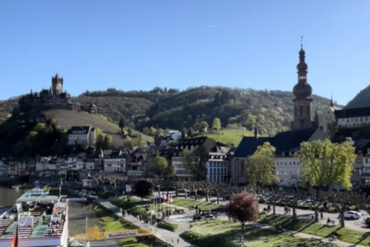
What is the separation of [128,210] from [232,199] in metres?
36.5

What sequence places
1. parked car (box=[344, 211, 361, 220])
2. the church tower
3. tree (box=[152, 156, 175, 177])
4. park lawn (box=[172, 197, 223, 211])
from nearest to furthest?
parked car (box=[344, 211, 361, 220]), park lawn (box=[172, 197, 223, 211]), the church tower, tree (box=[152, 156, 175, 177])

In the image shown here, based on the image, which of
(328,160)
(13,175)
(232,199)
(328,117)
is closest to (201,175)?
(328,117)

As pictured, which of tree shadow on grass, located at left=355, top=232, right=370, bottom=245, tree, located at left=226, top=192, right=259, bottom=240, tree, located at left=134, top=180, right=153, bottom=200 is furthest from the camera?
tree, located at left=134, top=180, right=153, bottom=200

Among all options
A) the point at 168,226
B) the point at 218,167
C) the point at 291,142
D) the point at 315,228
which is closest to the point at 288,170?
the point at 291,142

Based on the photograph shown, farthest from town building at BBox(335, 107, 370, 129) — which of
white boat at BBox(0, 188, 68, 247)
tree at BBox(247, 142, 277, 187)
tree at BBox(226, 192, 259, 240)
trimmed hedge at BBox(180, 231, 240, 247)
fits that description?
white boat at BBox(0, 188, 68, 247)

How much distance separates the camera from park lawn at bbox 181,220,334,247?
4685 centimetres

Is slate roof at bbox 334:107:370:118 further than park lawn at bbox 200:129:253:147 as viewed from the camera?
No

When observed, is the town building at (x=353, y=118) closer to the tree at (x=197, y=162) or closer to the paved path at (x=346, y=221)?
the tree at (x=197, y=162)

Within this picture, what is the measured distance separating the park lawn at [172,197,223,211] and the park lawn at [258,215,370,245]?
45.8 feet

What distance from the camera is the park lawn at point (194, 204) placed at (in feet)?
244

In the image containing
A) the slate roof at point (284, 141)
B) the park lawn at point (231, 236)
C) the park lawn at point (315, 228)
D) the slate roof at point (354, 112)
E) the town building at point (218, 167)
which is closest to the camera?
the park lawn at point (315, 228)

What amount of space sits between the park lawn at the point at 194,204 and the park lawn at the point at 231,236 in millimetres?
14122

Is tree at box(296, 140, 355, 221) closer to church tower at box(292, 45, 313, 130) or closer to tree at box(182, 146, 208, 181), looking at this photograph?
tree at box(182, 146, 208, 181)

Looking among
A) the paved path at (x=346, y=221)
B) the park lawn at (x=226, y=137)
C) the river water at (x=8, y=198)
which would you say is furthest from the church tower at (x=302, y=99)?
the river water at (x=8, y=198)
